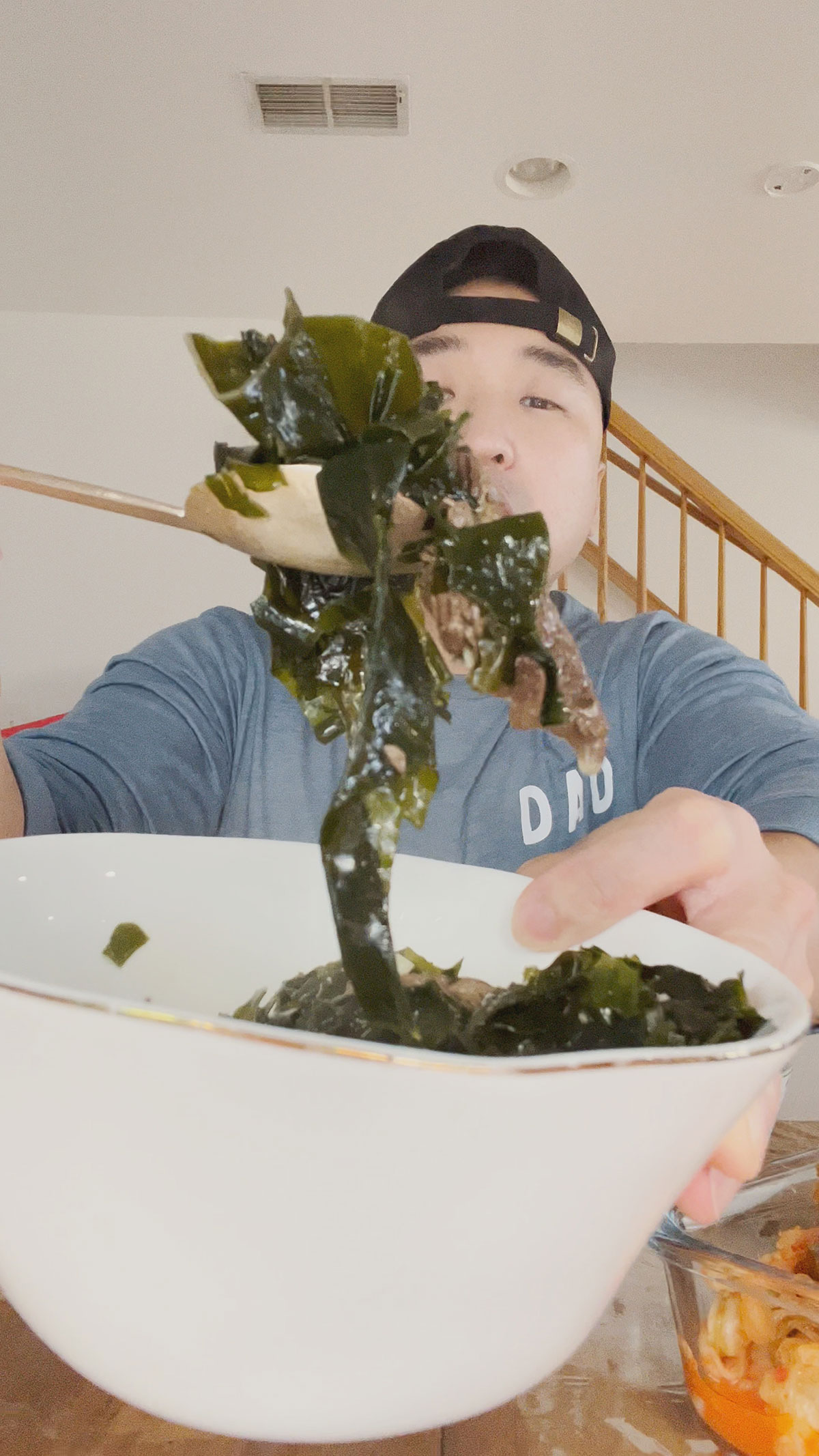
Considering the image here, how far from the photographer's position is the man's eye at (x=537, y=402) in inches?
46.6

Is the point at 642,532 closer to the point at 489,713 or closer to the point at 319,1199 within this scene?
the point at 489,713

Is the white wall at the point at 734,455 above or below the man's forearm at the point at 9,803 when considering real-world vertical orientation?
above

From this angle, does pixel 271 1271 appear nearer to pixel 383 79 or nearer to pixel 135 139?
pixel 383 79

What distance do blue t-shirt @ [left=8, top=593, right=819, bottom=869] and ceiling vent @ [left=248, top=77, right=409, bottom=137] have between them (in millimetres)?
1879

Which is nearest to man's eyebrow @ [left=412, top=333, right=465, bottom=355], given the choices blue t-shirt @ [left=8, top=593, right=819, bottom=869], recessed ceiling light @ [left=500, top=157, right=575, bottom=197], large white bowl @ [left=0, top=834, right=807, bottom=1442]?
blue t-shirt @ [left=8, top=593, right=819, bottom=869]

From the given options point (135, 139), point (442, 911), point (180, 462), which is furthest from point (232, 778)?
point (180, 462)

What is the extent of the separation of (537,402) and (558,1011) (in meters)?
0.92

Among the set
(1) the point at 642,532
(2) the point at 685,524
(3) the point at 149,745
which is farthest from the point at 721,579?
(3) the point at 149,745

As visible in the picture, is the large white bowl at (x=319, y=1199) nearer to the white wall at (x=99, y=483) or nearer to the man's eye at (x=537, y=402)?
the man's eye at (x=537, y=402)

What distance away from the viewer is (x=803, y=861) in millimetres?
746

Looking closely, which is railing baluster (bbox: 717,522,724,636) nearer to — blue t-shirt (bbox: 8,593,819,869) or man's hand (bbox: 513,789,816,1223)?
blue t-shirt (bbox: 8,593,819,869)

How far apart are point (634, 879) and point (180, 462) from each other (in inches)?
145

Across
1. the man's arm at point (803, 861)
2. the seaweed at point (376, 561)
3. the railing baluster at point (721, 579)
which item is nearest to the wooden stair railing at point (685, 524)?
the railing baluster at point (721, 579)

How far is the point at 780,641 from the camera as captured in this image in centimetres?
456
